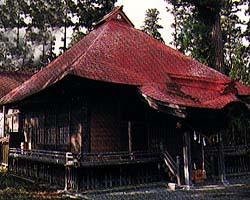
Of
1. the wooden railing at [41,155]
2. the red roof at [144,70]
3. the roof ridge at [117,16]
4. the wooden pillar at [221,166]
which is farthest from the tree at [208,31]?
the wooden railing at [41,155]

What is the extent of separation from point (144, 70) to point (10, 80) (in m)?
19.0

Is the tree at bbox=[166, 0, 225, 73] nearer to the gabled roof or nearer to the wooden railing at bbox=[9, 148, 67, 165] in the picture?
the wooden railing at bbox=[9, 148, 67, 165]

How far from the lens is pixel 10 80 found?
30484mm

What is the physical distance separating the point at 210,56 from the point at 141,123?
25.5 feet

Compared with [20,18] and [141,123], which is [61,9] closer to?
[20,18]

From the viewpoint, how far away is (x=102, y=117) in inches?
568

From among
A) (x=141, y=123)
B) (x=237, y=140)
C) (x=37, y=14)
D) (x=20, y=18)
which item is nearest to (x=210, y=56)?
(x=237, y=140)

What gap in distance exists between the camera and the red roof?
13.4m

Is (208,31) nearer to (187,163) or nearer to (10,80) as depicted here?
(187,163)

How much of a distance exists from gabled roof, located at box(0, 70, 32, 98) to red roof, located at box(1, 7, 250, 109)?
34.7 feet

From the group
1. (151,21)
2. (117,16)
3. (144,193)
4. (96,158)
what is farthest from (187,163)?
(151,21)

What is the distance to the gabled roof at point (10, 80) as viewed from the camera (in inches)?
1141

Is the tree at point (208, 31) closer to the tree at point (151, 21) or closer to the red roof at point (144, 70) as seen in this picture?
the red roof at point (144, 70)

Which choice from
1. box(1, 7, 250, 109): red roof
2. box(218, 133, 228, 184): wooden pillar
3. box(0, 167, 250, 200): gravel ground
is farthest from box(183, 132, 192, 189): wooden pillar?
box(218, 133, 228, 184): wooden pillar
